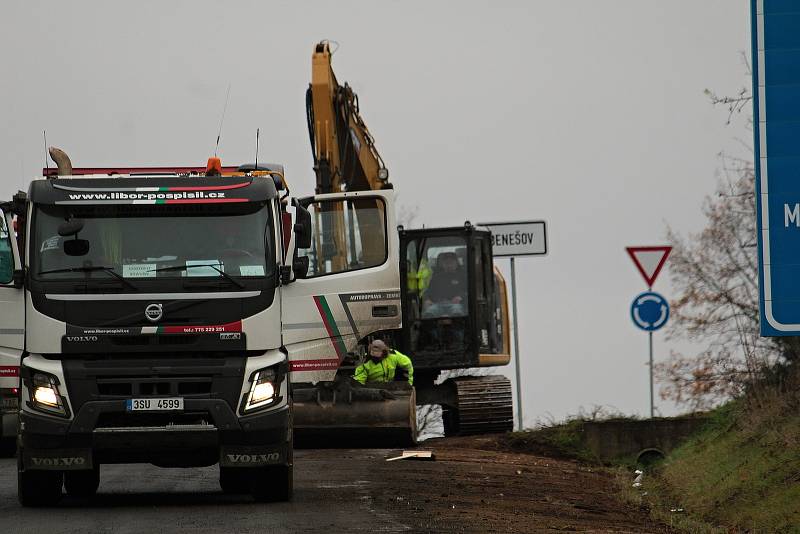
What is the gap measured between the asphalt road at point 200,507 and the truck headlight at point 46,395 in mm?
839

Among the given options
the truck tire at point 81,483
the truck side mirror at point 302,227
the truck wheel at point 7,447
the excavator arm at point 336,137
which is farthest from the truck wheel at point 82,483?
the excavator arm at point 336,137

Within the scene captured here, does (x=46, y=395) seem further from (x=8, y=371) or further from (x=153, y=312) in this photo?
(x=8, y=371)

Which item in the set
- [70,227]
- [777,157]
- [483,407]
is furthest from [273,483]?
[483,407]

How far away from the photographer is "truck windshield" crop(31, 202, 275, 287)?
14.0 meters

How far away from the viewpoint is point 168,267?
14.0m

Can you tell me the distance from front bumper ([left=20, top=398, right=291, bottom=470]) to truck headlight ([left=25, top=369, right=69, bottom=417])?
0.24 ft

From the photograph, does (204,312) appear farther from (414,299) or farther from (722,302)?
(722,302)

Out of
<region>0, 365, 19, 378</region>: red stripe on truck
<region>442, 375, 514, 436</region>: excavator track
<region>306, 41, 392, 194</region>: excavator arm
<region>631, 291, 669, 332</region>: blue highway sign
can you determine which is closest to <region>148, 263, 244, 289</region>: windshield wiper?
<region>0, 365, 19, 378</region>: red stripe on truck

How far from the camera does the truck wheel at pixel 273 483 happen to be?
48.1ft

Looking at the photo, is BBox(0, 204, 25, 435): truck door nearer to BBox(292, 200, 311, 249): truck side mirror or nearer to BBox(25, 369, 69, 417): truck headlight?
BBox(25, 369, 69, 417): truck headlight

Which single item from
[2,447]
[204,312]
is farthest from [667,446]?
[204,312]

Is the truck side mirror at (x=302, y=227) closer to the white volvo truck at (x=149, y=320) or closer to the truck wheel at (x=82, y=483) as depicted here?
the white volvo truck at (x=149, y=320)

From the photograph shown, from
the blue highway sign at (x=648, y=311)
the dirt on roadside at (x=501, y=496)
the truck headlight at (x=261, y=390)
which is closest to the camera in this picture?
the dirt on roadside at (x=501, y=496)

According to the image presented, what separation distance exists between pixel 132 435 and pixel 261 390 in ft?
3.58
